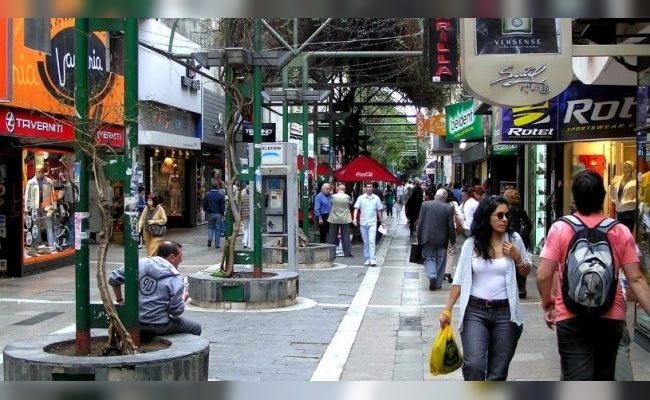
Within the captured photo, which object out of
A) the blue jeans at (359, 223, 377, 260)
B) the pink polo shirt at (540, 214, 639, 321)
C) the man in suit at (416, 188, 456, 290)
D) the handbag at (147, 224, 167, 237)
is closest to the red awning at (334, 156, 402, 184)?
the blue jeans at (359, 223, 377, 260)

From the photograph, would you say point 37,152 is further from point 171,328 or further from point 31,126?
point 171,328

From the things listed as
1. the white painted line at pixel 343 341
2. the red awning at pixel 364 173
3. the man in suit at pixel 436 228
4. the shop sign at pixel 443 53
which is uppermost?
the shop sign at pixel 443 53

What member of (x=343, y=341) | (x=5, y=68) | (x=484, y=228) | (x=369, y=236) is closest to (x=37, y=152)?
(x=5, y=68)

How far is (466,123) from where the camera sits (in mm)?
24703

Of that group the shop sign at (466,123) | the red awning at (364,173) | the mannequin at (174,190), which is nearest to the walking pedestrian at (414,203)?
the red awning at (364,173)

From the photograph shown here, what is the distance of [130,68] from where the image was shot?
23.1ft

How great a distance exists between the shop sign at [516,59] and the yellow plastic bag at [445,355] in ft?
10.3

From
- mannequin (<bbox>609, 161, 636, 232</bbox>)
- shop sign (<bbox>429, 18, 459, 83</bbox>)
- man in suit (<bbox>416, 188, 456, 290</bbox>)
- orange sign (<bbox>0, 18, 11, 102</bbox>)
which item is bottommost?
man in suit (<bbox>416, 188, 456, 290</bbox>)

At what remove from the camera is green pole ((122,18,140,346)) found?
6879 mm

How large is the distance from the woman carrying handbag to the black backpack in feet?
26.9

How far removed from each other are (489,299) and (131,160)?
325 cm

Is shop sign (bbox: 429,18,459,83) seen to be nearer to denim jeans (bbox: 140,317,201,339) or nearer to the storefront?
the storefront

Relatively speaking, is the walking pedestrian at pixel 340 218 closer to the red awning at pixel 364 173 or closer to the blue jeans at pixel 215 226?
the red awning at pixel 364 173

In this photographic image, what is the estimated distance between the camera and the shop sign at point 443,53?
16.5 m
